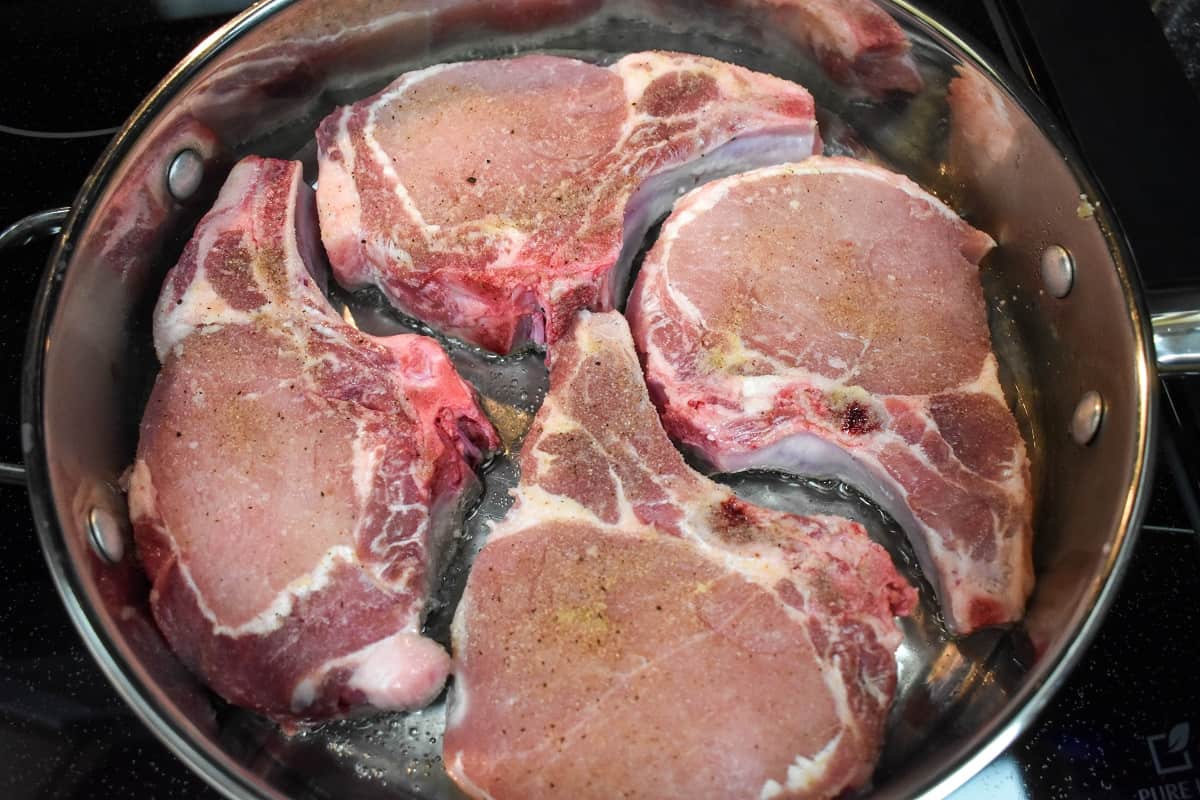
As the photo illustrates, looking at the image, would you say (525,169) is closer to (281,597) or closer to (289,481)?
(289,481)

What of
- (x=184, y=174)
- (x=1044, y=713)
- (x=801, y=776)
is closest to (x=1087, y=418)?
(x=1044, y=713)

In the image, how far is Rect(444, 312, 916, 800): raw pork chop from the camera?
5.31 ft

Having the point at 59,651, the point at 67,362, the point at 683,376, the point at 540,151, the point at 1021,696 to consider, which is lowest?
the point at 59,651

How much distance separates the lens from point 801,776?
1.61m

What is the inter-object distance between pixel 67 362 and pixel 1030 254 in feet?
6.56

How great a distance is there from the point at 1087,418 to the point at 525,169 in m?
1.28

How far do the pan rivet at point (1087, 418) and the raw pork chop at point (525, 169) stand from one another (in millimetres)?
828

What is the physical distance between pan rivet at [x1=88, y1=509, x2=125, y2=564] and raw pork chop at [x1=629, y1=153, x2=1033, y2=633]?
1089 mm

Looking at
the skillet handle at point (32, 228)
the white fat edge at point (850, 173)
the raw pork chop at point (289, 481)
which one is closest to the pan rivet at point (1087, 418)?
the white fat edge at point (850, 173)

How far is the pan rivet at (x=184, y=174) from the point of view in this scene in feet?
6.84

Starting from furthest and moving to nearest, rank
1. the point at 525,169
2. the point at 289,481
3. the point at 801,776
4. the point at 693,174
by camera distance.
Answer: the point at 693,174 < the point at 525,169 < the point at 289,481 < the point at 801,776

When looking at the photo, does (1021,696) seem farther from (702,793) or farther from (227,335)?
(227,335)

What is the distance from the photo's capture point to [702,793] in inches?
62.6

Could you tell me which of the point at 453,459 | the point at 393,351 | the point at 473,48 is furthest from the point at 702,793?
the point at 473,48
